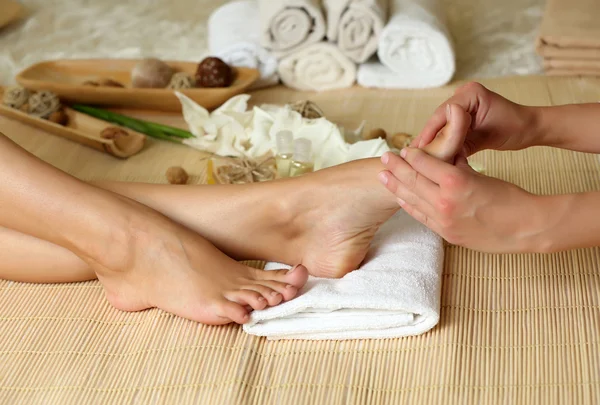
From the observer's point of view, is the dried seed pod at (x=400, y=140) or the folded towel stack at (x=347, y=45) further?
the folded towel stack at (x=347, y=45)

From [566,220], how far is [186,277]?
2.09 feet

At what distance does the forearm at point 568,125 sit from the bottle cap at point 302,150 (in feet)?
1.77

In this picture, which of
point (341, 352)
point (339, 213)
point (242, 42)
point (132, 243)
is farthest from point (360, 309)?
point (242, 42)

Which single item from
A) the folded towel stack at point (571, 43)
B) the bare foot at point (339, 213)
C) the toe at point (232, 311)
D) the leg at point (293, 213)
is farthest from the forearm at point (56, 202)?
the folded towel stack at point (571, 43)

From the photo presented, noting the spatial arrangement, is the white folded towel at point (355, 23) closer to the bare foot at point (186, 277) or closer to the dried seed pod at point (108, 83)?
the dried seed pod at point (108, 83)

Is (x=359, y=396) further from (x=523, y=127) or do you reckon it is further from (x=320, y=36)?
(x=320, y=36)

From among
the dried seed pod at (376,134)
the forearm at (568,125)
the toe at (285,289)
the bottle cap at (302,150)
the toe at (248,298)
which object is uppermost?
the forearm at (568,125)

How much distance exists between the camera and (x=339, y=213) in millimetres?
1351

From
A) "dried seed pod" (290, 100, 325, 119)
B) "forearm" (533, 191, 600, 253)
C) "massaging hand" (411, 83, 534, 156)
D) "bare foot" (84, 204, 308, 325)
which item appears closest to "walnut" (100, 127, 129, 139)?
"dried seed pod" (290, 100, 325, 119)

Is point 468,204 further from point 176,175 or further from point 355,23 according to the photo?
point 355,23

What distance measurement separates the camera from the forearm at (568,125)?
144 centimetres

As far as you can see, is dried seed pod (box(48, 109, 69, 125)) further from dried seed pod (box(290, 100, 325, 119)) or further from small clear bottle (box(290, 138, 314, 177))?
small clear bottle (box(290, 138, 314, 177))

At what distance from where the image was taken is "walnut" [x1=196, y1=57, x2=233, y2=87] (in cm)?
232

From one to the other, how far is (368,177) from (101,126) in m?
1.14
